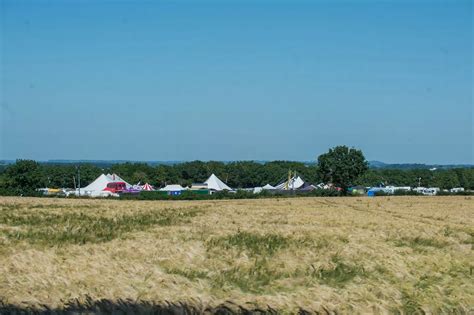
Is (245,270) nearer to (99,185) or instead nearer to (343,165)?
(343,165)

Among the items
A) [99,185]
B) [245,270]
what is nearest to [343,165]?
[99,185]

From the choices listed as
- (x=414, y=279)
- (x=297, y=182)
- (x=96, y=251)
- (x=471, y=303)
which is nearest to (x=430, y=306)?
(x=471, y=303)

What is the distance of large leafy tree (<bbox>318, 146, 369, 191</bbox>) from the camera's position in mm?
120750

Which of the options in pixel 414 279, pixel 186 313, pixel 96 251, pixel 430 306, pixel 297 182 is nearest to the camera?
pixel 186 313

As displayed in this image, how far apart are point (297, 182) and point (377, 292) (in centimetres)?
14411

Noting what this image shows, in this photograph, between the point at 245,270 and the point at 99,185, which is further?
the point at 99,185

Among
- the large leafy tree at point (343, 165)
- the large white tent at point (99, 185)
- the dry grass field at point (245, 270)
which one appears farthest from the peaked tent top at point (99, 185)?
the dry grass field at point (245, 270)

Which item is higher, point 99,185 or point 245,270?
point 99,185

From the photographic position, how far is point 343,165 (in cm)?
12062

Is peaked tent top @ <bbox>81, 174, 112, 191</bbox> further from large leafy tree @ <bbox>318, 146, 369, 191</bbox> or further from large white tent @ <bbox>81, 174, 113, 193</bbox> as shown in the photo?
large leafy tree @ <bbox>318, 146, 369, 191</bbox>

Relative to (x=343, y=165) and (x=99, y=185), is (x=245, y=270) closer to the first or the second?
(x=343, y=165)

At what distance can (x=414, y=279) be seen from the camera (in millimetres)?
13352

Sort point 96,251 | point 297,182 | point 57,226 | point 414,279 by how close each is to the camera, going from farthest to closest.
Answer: point 297,182 < point 57,226 < point 96,251 < point 414,279

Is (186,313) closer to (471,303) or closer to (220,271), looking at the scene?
(220,271)
